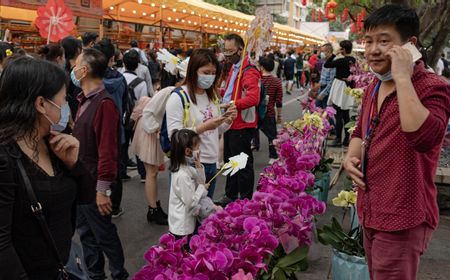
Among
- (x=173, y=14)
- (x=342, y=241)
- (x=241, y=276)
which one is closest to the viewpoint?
(x=241, y=276)

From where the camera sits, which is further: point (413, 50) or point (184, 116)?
point (184, 116)

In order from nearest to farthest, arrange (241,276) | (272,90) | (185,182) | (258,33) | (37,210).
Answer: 1. (37,210)
2. (241,276)
3. (185,182)
4. (258,33)
5. (272,90)

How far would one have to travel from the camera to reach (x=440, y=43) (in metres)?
7.31

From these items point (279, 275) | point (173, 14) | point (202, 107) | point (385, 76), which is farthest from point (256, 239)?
point (173, 14)

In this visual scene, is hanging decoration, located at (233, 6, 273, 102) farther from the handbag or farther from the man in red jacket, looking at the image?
the handbag

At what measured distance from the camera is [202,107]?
11.9 ft

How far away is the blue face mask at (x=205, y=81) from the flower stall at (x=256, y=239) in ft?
2.61

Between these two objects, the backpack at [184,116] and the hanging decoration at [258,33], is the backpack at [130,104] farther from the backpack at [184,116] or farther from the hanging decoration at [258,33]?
the hanging decoration at [258,33]

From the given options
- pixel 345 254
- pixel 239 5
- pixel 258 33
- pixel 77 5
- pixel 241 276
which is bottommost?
pixel 345 254

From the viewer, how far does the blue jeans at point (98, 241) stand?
3.08 meters

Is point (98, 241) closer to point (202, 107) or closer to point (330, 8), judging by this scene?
point (202, 107)

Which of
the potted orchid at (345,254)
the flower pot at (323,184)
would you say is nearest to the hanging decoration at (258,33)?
the flower pot at (323,184)

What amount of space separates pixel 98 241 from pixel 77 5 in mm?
8318

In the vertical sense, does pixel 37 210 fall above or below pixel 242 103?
below
